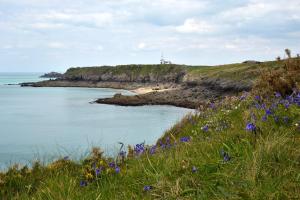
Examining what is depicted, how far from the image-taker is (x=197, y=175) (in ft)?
11.6

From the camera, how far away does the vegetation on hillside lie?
3.16 m

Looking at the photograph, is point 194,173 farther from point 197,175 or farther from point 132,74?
point 132,74

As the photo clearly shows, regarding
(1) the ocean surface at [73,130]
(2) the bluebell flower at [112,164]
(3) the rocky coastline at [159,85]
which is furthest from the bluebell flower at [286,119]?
(1) the ocean surface at [73,130]

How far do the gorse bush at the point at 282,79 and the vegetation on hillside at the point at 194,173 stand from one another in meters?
3.02

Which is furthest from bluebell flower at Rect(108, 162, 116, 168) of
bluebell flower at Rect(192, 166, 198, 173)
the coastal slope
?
the coastal slope

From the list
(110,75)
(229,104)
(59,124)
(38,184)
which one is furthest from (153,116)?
(110,75)

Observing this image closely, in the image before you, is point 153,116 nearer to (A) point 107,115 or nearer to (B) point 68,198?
(A) point 107,115

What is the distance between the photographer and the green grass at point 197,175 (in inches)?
124

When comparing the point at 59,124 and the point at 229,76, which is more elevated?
the point at 229,76

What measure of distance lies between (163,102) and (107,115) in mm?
14673

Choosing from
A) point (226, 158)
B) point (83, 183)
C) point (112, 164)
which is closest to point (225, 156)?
point (226, 158)

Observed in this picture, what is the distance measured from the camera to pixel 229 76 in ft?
217

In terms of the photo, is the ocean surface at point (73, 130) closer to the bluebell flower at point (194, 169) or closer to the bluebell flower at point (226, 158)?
the bluebell flower at point (226, 158)

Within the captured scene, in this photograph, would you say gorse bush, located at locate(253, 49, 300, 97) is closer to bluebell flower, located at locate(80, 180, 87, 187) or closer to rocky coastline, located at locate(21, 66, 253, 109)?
bluebell flower, located at locate(80, 180, 87, 187)
